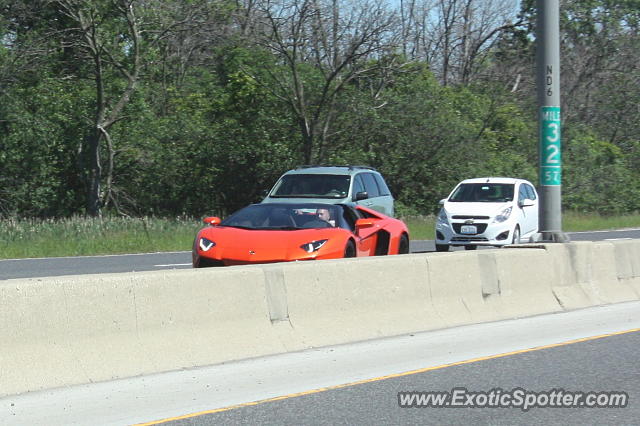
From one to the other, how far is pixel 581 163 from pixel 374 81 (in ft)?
45.0

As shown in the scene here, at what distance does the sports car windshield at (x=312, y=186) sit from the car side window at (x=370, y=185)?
Result: 0.72m

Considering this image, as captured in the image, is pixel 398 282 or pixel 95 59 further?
pixel 95 59

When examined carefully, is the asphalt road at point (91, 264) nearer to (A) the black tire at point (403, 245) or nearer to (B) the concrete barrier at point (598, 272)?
(A) the black tire at point (403, 245)

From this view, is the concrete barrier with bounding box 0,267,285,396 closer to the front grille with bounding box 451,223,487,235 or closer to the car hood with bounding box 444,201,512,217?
the front grille with bounding box 451,223,487,235

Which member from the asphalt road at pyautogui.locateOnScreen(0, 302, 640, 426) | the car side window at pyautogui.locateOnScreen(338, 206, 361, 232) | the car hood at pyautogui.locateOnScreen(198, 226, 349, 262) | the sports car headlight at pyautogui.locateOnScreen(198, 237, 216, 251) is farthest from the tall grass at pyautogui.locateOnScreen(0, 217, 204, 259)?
the asphalt road at pyautogui.locateOnScreen(0, 302, 640, 426)

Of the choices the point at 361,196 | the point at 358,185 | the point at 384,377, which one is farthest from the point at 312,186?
the point at 384,377

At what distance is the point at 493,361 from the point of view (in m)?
9.77

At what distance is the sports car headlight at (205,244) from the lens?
14.1 meters

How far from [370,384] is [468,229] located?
48.0 ft

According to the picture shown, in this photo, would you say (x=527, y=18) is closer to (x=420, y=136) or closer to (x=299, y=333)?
(x=420, y=136)

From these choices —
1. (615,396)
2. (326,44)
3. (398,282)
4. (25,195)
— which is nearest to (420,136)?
(326,44)

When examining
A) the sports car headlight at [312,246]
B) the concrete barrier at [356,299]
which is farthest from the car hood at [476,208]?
the concrete barrier at [356,299]

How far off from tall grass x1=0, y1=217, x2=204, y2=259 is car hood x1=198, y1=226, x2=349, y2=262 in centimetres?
989

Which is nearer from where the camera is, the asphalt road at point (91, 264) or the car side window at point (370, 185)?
the asphalt road at point (91, 264)
